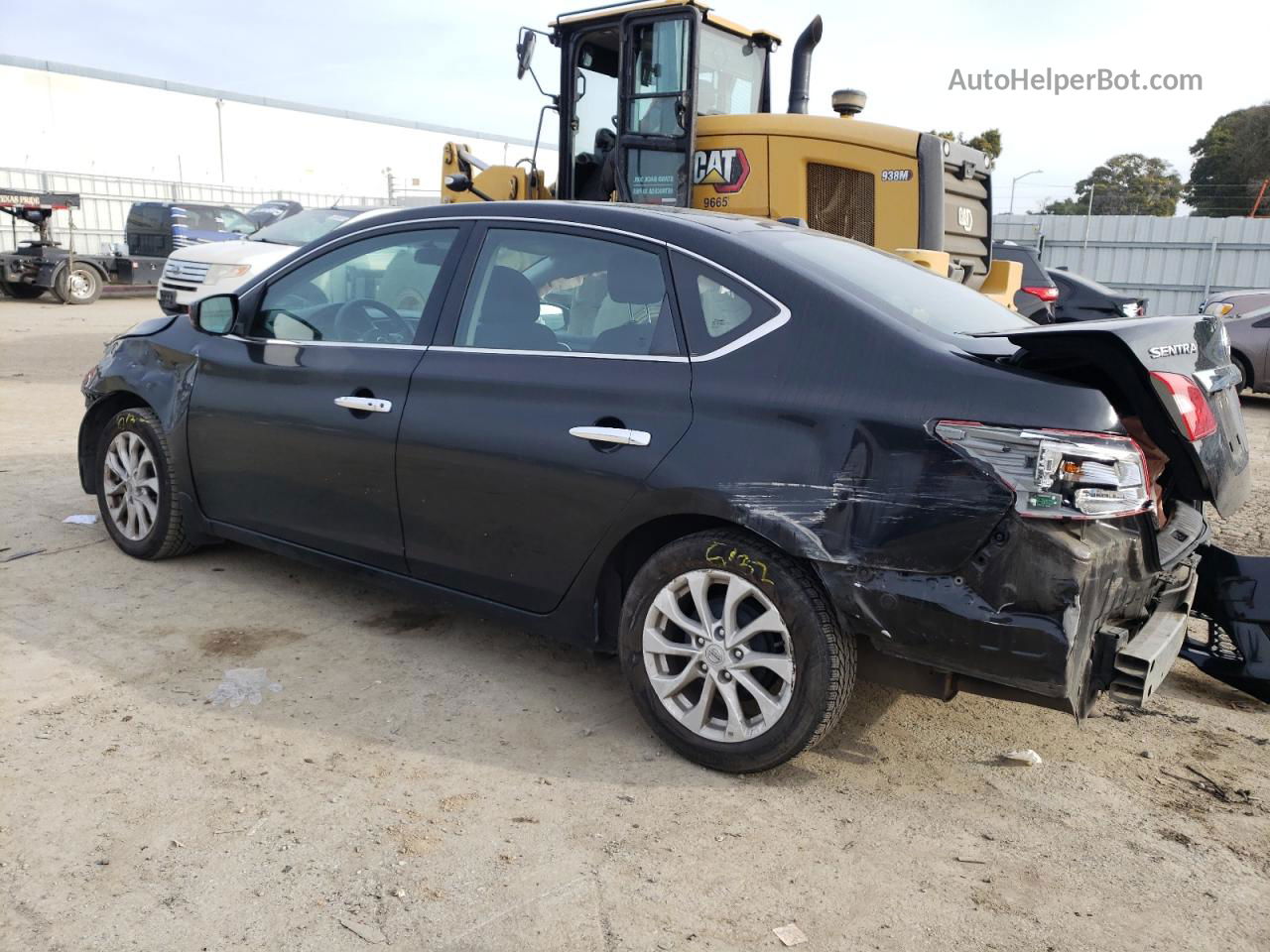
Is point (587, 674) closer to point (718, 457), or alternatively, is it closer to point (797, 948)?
point (718, 457)

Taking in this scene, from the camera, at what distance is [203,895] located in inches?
103

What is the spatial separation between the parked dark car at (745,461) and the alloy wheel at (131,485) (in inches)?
29.5

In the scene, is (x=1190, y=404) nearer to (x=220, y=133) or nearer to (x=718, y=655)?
(x=718, y=655)

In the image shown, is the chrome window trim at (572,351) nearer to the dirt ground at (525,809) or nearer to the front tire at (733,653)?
the front tire at (733,653)

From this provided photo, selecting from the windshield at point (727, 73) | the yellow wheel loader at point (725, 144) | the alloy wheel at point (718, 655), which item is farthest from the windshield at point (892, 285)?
the windshield at point (727, 73)

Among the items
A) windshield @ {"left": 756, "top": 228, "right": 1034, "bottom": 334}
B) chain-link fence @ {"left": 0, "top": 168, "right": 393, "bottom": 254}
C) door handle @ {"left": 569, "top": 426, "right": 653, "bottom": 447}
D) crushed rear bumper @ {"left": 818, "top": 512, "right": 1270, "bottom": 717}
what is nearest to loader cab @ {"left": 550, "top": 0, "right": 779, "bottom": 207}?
windshield @ {"left": 756, "top": 228, "right": 1034, "bottom": 334}

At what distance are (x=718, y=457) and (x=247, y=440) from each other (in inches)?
90.3

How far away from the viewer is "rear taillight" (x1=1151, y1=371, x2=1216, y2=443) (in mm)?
2898

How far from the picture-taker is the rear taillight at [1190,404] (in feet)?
9.51

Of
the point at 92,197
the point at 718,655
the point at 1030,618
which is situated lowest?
the point at 718,655

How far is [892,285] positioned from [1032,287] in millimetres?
10181

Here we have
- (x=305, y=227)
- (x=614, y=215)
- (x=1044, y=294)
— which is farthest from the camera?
(x=305, y=227)

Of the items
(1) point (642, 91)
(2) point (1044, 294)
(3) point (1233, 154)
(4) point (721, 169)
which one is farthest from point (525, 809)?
(3) point (1233, 154)

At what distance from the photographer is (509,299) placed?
3795 millimetres
